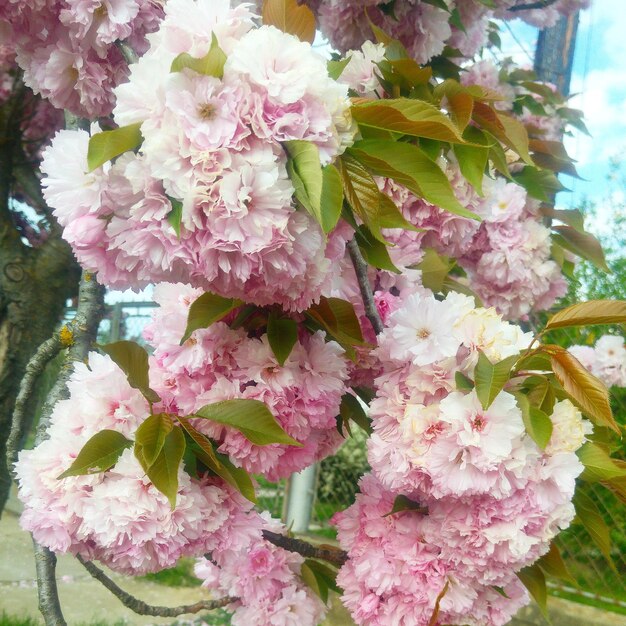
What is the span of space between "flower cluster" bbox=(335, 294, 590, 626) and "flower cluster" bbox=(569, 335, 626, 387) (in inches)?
52.6

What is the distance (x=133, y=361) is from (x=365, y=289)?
272 mm

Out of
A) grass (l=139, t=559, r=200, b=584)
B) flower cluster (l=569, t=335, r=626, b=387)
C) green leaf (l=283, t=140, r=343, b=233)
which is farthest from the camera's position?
grass (l=139, t=559, r=200, b=584)

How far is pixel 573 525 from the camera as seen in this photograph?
2.82m

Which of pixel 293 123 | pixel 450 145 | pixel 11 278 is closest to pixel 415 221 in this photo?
pixel 450 145

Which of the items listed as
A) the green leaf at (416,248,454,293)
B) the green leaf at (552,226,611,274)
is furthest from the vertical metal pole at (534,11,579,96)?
the green leaf at (416,248,454,293)

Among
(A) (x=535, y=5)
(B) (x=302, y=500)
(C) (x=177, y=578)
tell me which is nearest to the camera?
(A) (x=535, y=5)

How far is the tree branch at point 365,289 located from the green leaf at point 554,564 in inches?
12.7

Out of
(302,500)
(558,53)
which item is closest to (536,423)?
(558,53)

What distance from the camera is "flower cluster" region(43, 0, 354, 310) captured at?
19.3 inches

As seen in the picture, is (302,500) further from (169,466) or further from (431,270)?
(169,466)

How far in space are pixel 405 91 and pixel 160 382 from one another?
0.48 metres

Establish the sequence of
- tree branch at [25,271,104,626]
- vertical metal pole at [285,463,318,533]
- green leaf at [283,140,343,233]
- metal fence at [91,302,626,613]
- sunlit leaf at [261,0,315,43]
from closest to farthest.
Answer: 1. green leaf at [283,140,343,233]
2. sunlit leaf at [261,0,315,43]
3. tree branch at [25,271,104,626]
4. metal fence at [91,302,626,613]
5. vertical metal pole at [285,463,318,533]

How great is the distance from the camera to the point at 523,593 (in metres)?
0.84

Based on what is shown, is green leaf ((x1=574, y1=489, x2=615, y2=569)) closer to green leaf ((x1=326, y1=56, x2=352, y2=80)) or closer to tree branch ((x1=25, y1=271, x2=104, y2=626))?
green leaf ((x1=326, y1=56, x2=352, y2=80))
